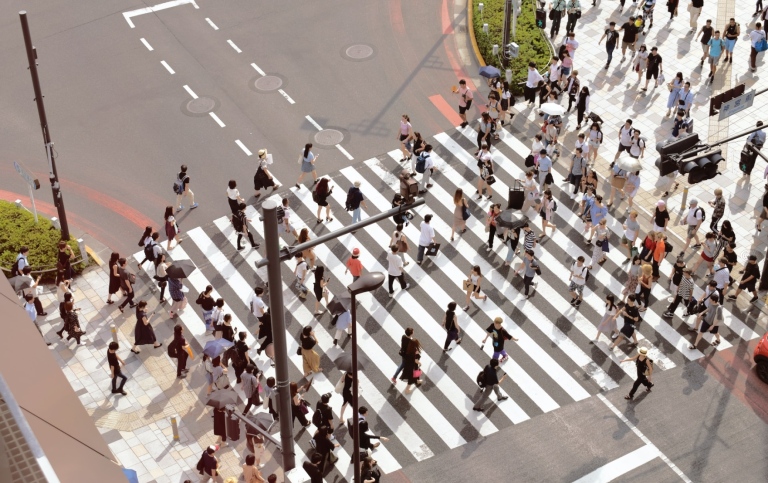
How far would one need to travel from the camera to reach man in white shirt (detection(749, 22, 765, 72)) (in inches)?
1259

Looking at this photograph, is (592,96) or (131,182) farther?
(592,96)

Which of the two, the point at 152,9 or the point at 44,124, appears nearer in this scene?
the point at 44,124

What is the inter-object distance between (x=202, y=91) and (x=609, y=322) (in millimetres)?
14626

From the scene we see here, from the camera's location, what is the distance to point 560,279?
25859mm

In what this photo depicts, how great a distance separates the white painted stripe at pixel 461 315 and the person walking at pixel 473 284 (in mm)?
521

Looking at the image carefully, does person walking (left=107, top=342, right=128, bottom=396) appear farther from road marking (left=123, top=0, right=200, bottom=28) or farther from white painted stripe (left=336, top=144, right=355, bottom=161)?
road marking (left=123, top=0, right=200, bottom=28)

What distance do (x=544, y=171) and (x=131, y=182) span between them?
11109mm

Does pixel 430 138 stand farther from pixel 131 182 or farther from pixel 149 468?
pixel 149 468

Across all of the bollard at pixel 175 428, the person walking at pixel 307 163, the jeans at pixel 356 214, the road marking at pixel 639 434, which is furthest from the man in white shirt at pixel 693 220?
the bollard at pixel 175 428

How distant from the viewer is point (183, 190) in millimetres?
27438

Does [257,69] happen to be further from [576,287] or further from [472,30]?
[576,287]

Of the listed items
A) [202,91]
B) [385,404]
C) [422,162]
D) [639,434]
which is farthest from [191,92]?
[639,434]

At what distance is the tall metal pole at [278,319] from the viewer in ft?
44.4

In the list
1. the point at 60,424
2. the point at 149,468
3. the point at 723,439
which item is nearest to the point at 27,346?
the point at 60,424
